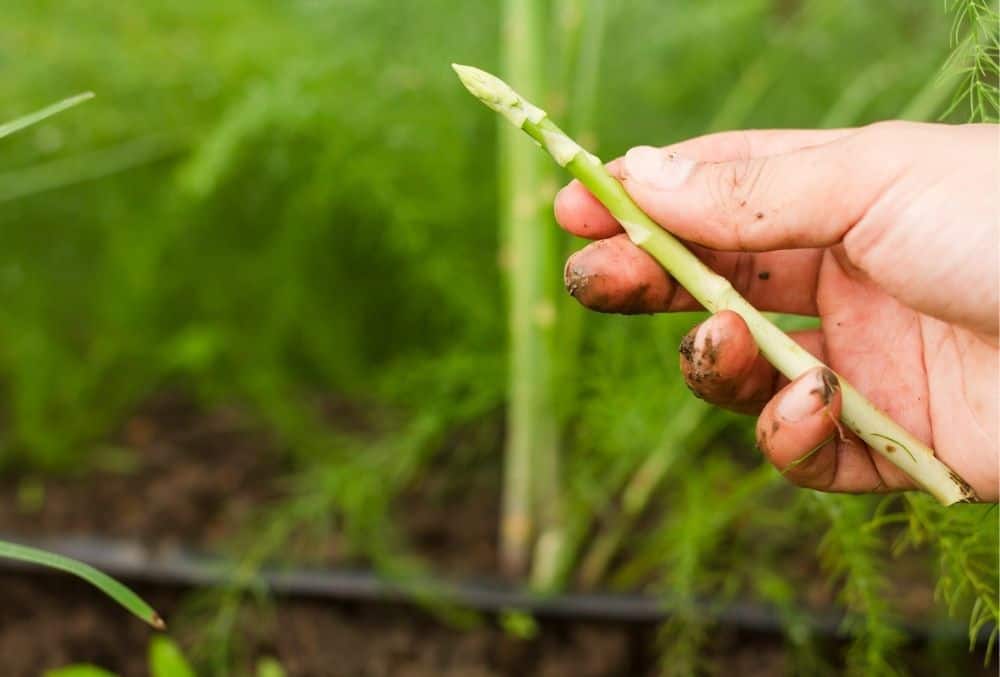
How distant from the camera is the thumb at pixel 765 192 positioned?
1.82 feet

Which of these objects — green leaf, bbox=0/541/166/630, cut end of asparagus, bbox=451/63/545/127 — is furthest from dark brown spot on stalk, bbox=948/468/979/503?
green leaf, bbox=0/541/166/630

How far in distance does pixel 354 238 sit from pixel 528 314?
1.52ft

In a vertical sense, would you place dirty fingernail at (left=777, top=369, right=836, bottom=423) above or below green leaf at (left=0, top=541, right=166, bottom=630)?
below

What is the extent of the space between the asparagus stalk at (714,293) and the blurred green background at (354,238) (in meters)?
0.39

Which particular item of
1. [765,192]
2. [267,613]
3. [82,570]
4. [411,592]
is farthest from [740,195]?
[267,613]

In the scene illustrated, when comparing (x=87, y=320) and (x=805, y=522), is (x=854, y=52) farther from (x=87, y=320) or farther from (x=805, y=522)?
(x=87, y=320)

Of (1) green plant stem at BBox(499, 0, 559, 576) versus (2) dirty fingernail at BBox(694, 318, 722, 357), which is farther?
(1) green plant stem at BBox(499, 0, 559, 576)

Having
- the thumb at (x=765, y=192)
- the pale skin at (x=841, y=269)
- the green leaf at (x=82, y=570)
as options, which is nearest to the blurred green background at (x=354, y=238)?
the pale skin at (x=841, y=269)

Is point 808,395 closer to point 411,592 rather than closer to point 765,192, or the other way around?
point 765,192

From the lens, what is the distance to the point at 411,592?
105cm

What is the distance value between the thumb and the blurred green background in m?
0.39

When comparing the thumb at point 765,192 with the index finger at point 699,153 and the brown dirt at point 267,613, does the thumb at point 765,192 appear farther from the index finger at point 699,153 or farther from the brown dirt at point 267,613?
the brown dirt at point 267,613

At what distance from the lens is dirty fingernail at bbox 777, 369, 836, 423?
547 mm

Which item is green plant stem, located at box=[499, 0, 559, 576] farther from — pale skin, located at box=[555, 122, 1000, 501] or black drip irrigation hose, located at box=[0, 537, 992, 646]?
pale skin, located at box=[555, 122, 1000, 501]
